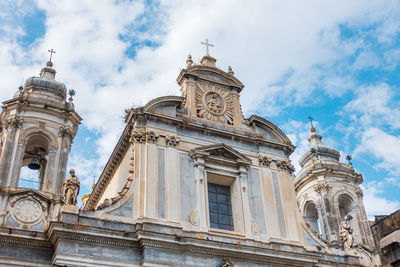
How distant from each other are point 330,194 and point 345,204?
1367 mm

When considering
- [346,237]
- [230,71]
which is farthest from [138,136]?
[346,237]

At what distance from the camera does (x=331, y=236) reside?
2338 centimetres

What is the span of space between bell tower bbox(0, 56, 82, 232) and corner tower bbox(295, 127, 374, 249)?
441 inches

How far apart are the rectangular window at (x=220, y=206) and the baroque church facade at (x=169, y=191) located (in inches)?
1.5

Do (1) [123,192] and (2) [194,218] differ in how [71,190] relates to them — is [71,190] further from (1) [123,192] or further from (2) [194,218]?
(2) [194,218]

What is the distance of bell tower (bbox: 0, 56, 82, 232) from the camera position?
59.0ft

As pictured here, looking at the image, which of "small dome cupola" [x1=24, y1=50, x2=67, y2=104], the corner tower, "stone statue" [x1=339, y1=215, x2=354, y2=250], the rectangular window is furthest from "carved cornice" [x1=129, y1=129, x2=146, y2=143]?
the corner tower

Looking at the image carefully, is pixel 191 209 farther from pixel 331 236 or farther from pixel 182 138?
pixel 331 236

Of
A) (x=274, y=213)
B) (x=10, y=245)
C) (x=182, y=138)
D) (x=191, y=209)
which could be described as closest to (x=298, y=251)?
(x=274, y=213)

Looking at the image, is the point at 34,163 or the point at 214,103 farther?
the point at 214,103

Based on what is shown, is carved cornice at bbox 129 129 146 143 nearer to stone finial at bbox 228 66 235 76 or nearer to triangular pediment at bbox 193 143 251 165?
triangular pediment at bbox 193 143 251 165

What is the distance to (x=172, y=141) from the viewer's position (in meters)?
19.6

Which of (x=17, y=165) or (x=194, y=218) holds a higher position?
(x=17, y=165)

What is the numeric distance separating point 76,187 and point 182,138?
175 inches
